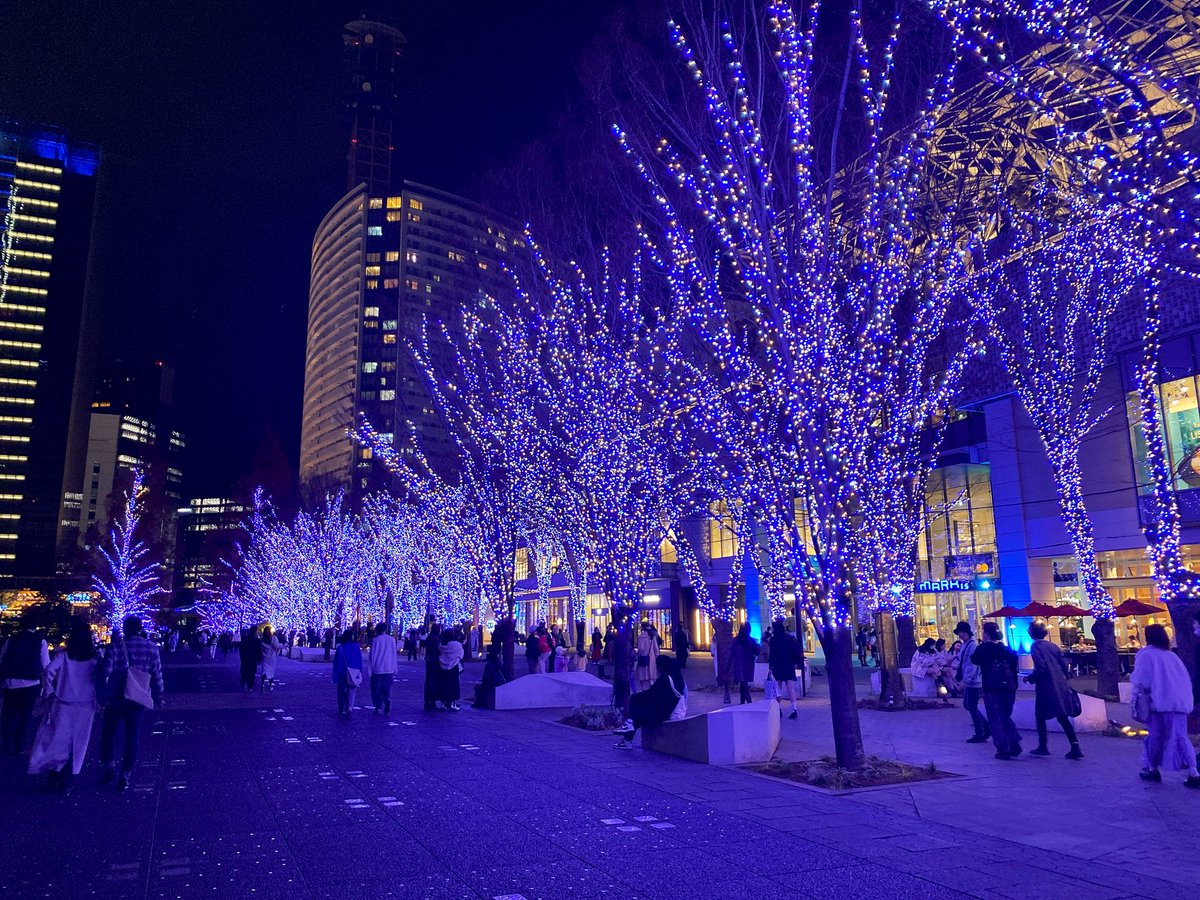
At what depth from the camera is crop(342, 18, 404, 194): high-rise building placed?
131 meters

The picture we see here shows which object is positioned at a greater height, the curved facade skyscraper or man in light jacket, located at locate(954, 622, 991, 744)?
the curved facade skyscraper

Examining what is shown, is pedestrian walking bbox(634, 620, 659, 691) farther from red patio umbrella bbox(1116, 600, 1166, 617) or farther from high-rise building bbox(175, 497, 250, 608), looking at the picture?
high-rise building bbox(175, 497, 250, 608)

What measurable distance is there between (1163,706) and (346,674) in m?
11.6

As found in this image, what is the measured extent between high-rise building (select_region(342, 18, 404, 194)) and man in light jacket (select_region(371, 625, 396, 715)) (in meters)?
125

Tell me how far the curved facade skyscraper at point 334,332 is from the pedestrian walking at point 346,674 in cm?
9963

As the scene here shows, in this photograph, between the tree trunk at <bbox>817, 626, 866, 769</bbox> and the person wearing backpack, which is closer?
the tree trunk at <bbox>817, 626, 866, 769</bbox>

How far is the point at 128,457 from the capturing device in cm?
14775

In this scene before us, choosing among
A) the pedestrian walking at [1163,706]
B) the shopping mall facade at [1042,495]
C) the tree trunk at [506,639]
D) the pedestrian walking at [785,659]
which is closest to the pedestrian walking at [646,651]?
the shopping mall facade at [1042,495]

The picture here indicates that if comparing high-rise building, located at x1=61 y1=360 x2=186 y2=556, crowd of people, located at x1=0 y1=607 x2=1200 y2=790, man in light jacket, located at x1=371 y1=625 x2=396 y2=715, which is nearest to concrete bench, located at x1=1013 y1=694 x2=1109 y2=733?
crowd of people, located at x1=0 y1=607 x2=1200 y2=790

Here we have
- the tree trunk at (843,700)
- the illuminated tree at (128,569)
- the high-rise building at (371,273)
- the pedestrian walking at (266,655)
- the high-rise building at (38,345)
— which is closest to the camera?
the tree trunk at (843,700)

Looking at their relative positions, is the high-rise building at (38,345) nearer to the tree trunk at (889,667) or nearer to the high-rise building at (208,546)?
the high-rise building at (208,546)

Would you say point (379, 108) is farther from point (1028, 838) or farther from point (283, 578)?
point (1028, 838)

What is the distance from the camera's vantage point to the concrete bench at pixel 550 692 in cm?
1503

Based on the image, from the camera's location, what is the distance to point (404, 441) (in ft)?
321
